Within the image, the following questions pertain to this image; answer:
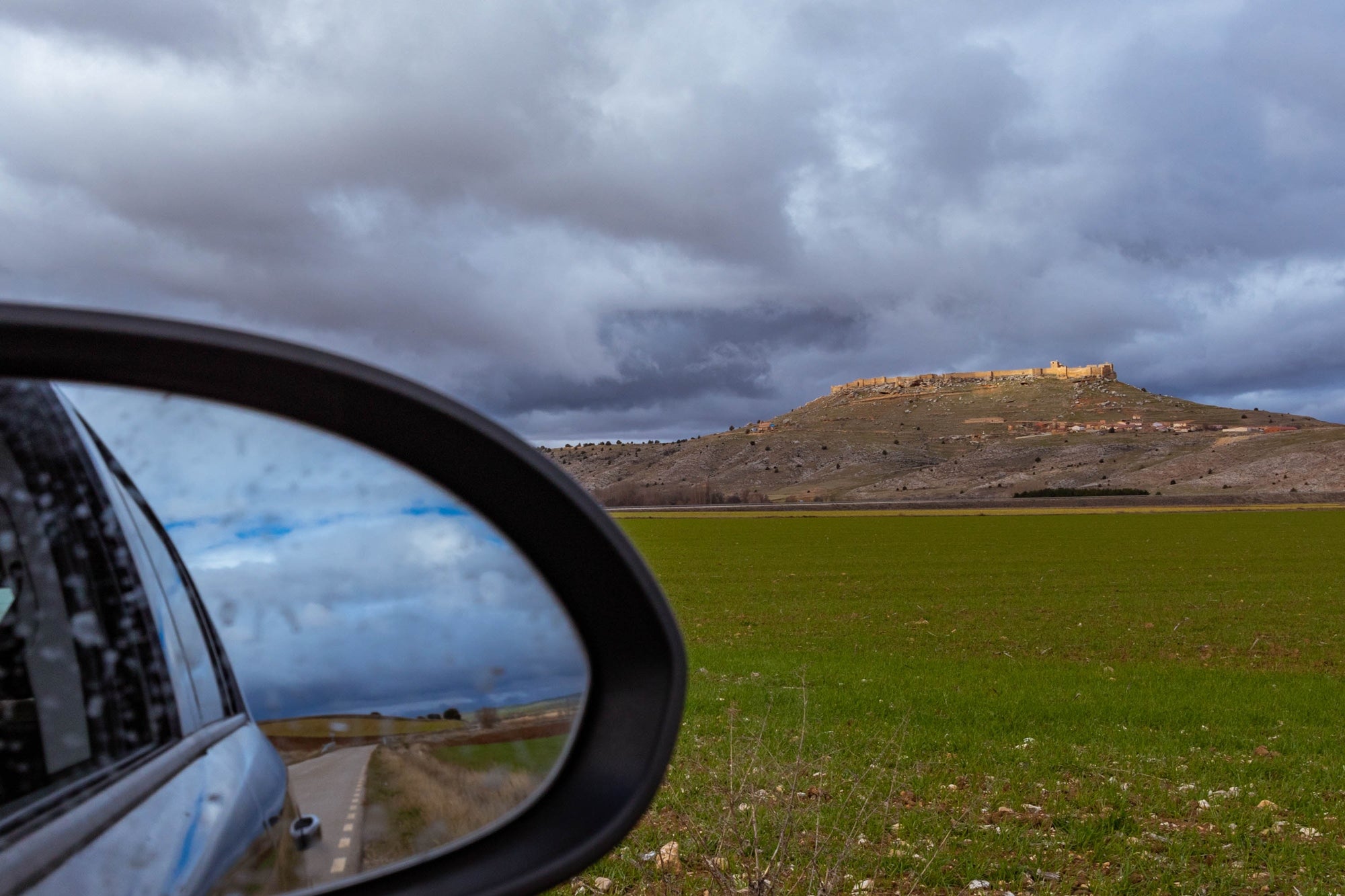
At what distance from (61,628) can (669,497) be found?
147201 millimetres

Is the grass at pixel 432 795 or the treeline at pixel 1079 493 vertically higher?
the grass at pixel 432 795

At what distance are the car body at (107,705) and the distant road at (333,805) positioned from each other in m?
0.03

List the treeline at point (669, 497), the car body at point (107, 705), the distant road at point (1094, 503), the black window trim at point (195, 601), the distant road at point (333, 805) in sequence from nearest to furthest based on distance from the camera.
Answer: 1. the car body at point (107, 705)
2. the distant road at point (333, 805)
3. the black window trim at point (195, 601)
4. the distant road at point (1094, 503)
5. the treeline at point (669, 497)

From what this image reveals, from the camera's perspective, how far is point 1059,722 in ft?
39.4

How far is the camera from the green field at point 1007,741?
6.41 metres

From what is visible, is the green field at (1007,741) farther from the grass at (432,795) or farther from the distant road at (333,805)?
the distant road at (333,805)

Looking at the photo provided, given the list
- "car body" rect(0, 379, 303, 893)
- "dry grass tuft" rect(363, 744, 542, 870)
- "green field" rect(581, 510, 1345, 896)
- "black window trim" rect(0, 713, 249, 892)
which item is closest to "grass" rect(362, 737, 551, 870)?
"dry grass tuft" rect(363, 744, 542, 870)

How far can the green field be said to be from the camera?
6.41m

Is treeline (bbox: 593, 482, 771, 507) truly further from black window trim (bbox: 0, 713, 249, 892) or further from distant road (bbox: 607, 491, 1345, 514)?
black window trim (bbox: 0, 713, 249, 892)

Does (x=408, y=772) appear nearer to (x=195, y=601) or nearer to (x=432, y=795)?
(x=432, y=795)

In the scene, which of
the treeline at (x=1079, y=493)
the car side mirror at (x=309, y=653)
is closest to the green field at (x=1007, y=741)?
the car side mirror at (x=309, y=653)

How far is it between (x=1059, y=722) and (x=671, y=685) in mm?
11754

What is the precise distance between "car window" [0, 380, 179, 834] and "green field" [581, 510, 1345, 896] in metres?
3.50

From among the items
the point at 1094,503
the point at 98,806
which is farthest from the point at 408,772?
the point at 1094,503
